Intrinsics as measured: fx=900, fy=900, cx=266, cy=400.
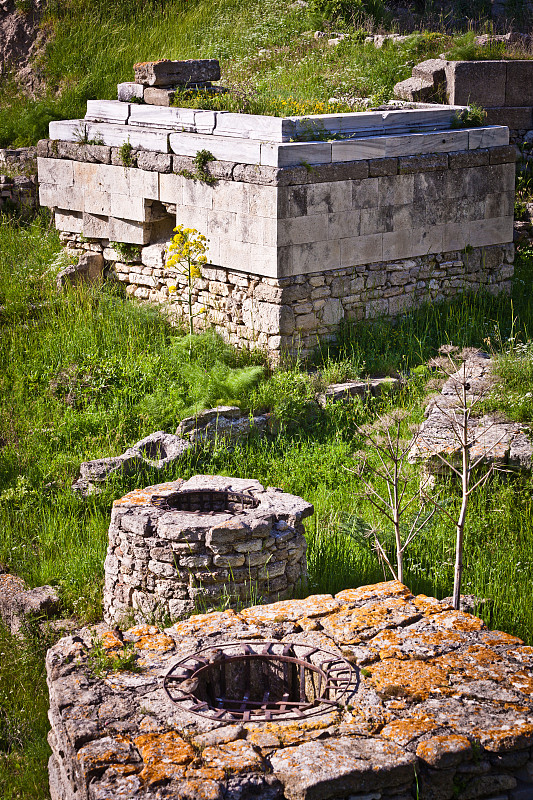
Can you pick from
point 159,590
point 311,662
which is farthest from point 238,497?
point 311,662

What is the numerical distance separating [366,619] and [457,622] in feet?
1.30

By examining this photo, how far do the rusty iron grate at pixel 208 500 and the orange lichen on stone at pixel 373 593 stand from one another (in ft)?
4.44

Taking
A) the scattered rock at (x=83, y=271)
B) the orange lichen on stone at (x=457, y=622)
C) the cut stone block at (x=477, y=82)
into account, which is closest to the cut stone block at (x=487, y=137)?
the cut stone block at (x=477, y=82)

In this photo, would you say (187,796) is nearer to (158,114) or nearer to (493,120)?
(158,114)

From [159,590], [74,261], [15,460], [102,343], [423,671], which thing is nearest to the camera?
[423,671]

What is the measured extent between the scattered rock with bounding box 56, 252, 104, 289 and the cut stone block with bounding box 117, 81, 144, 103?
1.93 metres

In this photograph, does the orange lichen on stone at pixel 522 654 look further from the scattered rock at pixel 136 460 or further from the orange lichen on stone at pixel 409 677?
the scattered rock at pixel 136 460

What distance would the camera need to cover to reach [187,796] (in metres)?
2.87

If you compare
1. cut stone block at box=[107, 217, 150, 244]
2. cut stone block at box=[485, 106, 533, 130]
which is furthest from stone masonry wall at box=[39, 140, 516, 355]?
cut stone block at box=[485, 106, 533, 130]

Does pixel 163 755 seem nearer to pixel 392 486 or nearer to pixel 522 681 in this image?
pixel 522 681

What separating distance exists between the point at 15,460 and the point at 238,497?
2746 mm

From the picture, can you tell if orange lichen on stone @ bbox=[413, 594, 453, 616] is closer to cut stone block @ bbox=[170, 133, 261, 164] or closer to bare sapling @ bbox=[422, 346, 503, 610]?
bare sapling @ bbox=[422, 346, 503, 610]

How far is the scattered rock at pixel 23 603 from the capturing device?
5.54 m

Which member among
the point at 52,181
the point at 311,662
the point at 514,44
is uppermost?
the point at 514,44
